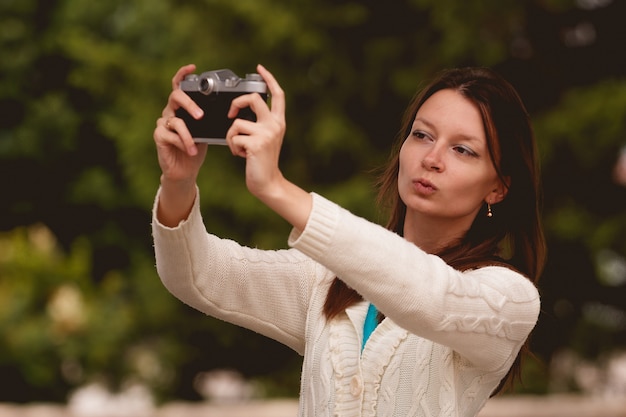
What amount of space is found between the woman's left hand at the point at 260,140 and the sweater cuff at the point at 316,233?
0.28ft

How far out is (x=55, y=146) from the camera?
42.5ft

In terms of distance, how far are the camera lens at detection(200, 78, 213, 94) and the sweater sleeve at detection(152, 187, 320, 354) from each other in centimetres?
35

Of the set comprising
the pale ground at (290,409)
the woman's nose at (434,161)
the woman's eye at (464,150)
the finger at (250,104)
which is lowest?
the pale ground at (290,409)

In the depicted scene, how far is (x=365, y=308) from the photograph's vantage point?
2529mm

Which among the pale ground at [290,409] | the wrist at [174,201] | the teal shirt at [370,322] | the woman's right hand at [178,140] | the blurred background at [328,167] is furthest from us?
the blurred background at [328,167]

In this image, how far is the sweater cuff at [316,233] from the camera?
1.97 m

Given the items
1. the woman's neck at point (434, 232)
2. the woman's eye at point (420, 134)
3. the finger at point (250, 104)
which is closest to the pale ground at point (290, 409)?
the woman's neck at point (434, 232)

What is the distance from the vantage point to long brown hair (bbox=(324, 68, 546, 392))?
8.20 ft

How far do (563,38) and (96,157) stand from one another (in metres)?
6.64

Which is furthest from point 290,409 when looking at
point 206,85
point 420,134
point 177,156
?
point 206,85

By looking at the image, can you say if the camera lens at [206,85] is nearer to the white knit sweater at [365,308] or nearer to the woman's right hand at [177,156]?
the woman's right hand at [177,156]

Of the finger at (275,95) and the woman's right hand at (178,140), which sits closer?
the finger at (275,95)

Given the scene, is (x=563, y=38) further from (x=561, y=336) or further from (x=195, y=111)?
(x=195, y=111)

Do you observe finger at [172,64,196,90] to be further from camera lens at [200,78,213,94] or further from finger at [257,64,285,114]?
finger at [257,64,285,114]
